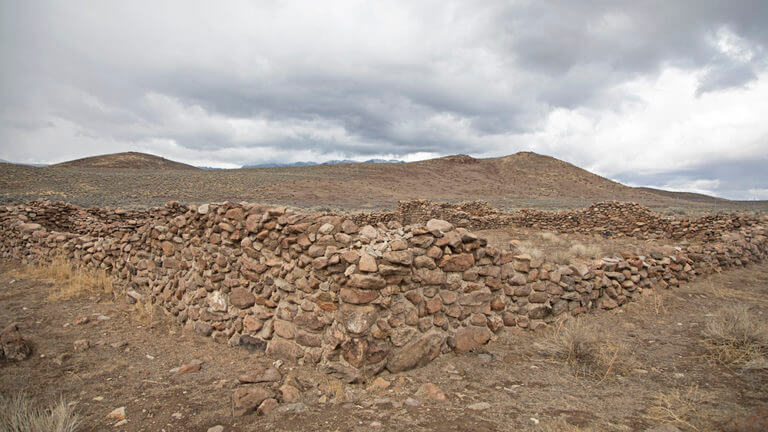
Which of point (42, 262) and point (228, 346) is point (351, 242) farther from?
point (42, 262)

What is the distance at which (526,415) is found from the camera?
3.20m

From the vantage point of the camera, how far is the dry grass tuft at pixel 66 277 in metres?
6.46

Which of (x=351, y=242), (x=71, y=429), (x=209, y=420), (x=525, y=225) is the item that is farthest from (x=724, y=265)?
(x=71, y=429)

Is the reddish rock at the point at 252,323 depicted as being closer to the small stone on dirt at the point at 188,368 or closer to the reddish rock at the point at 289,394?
the small stone on dirt at the point at 188,368

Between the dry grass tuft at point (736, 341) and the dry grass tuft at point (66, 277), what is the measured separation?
940 centimetres

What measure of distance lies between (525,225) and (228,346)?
14.9 m

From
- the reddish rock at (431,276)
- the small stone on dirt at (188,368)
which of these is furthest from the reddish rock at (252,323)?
the reddish rock at (431,276)

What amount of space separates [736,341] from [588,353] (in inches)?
72.5

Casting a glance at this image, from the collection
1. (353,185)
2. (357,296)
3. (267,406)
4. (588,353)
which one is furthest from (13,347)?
(353,185)

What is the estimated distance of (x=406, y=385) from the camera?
3.75 metres

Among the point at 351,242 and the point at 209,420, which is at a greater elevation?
the point at 351,242

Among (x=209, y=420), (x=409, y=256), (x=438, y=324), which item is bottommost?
(x=209, y=420)

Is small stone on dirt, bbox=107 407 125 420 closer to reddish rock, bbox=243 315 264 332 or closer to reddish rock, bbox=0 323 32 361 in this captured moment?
reddish rock, bbox=243 315 264 332

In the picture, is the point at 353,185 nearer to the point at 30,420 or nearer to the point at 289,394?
the point at 289,394
